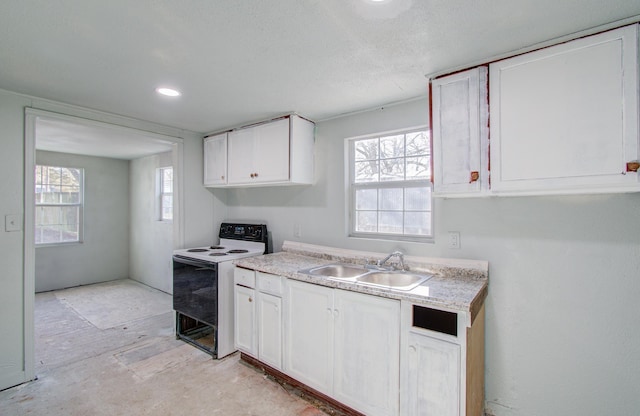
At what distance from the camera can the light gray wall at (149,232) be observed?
476cm

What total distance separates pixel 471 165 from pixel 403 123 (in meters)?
0.82

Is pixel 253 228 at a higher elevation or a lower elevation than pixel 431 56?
lower

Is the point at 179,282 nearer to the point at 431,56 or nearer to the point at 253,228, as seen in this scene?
the point at 253,228

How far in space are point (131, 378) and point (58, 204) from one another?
4.07 metres

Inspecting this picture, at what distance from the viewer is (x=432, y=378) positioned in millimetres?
1600

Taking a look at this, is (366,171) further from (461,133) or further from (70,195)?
(70,195)

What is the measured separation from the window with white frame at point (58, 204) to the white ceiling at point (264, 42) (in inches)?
132

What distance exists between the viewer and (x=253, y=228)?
3.44 meters

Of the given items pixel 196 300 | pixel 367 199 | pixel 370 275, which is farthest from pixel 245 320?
pixel 367 199

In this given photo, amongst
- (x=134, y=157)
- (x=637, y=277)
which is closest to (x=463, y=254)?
(x=637, y=277)

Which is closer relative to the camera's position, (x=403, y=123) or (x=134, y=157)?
(x=403, y=123)

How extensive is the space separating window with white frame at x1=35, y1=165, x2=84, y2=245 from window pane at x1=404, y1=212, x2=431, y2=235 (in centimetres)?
553

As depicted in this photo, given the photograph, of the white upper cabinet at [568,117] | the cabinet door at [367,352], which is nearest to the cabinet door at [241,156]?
the cabinet door at [367,352]

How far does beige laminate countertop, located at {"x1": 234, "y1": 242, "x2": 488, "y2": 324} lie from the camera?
1597 mm
